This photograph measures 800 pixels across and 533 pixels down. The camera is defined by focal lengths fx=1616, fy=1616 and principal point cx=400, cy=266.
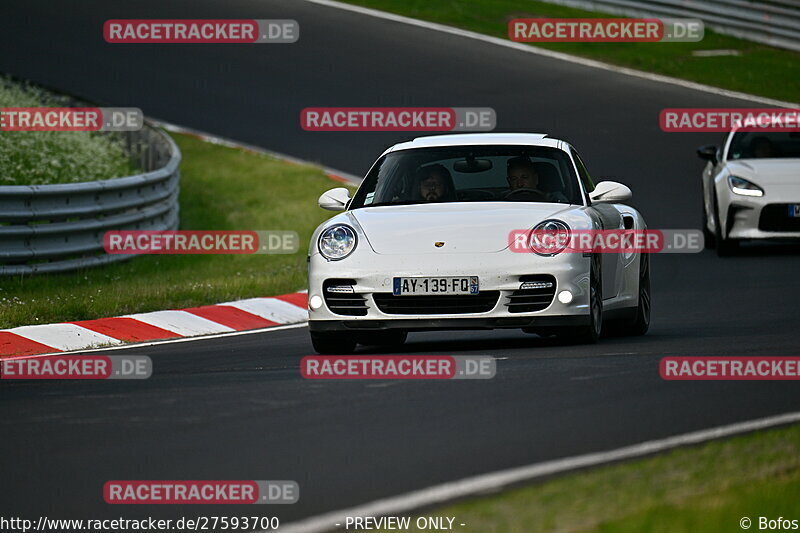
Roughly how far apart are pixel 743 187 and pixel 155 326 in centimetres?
734

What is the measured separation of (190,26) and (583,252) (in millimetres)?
20593

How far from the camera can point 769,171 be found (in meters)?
16.9

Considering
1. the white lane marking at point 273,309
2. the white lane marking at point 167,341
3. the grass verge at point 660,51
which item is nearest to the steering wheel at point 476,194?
the white lane marking at point 167,341

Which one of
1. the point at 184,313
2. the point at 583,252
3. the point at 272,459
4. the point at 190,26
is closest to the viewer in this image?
the point at 272,459

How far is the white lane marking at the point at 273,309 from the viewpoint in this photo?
522 inches

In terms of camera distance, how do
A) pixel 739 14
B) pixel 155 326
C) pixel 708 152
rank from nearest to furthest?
pixel 155 326, pixel 708 152, pixel 739 14

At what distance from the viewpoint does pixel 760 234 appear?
55.3 ft

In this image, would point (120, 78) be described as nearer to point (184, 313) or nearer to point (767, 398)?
point (184, 313)

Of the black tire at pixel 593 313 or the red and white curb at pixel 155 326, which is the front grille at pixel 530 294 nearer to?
the black tire at pixel 593 313

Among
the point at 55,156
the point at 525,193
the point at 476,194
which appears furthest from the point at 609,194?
the point at 55,156

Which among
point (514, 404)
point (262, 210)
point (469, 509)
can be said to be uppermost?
point (469, 509)

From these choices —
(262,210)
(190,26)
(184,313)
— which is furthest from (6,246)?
(190,26)

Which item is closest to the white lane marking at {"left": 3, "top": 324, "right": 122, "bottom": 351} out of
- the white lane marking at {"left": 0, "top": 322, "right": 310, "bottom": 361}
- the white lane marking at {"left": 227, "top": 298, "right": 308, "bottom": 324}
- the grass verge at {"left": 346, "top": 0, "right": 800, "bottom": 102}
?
the white lane marking at {"left": 0, "top": 322, "right": 310, "bottom": 361}

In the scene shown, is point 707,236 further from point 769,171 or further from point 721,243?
point 769,171
